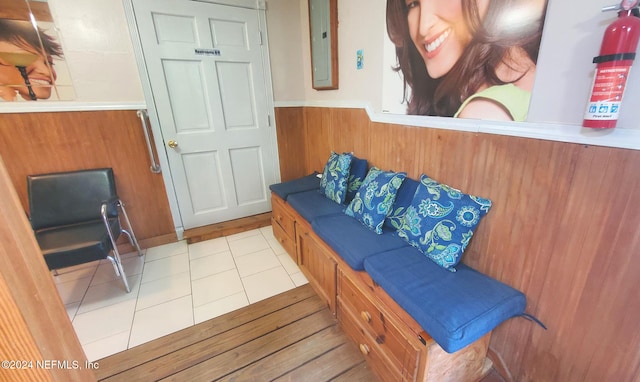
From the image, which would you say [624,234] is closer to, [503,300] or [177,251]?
[503,300]

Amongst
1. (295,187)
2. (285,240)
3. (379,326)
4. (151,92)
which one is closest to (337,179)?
(295,187)

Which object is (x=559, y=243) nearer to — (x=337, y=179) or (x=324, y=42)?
(x=337, y=179)

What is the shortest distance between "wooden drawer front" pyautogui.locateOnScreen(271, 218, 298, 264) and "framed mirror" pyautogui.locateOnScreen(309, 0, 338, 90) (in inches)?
55.7

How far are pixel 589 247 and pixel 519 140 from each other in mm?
470

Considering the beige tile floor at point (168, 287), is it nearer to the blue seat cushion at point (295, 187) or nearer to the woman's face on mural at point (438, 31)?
the blue seat cushion at point (295, 187)

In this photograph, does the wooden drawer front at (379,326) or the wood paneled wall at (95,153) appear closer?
the wooden drawer front at (379,326)

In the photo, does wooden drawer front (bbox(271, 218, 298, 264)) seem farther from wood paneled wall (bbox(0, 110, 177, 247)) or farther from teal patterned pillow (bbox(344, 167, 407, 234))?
wood paneled wall (bbox(0, 110, 177, 247))

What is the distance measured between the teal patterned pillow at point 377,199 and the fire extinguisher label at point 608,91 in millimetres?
912

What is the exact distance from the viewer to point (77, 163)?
7.22 ft

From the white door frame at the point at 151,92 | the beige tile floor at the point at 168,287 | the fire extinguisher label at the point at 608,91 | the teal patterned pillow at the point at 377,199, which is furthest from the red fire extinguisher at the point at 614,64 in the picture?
the white door frame at the point at 151,92

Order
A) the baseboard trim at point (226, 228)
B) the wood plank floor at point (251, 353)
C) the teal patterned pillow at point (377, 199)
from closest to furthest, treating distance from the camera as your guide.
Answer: the wood plank floor at point (251, 353), the teal patterned pillow at point (377, 199), the baseboard trim at point (226, 228)

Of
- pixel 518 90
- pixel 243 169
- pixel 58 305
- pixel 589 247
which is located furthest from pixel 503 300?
pixel 243 169

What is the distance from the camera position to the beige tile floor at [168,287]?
1.66 m

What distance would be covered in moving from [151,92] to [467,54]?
2.45 meters
